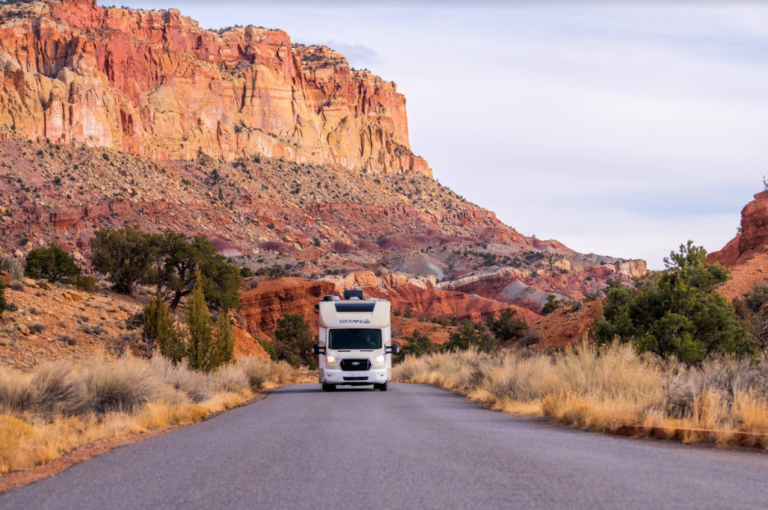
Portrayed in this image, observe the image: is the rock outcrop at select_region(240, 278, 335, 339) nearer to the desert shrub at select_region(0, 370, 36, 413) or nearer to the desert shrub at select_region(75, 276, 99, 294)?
the desert shrub at select_region(75, 276, 99, 294)

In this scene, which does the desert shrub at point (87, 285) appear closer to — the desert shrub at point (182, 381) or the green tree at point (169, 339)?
the green tree at point (169, 339)

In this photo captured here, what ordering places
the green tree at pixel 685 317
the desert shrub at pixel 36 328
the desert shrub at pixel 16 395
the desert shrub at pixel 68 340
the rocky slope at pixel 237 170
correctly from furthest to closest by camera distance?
the rocky slope at pixel 237 170
the desert shrub at pixel 68 340
the desert shrub at pixel 36 328
the green tree at pixel 685 317
the desert shrub at pixel 16 395

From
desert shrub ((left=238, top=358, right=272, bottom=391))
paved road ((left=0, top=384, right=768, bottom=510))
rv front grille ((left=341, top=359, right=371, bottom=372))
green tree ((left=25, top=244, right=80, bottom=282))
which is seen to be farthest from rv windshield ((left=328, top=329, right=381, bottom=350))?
green tree ((left=25, top=244, right=80, bottom=282))

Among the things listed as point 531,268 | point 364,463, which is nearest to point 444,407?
point 364,463

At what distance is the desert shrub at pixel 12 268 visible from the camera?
39688 millimetres

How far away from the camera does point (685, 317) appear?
20.6m

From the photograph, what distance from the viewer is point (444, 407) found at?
69.1 ft

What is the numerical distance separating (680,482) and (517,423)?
7.97 metres

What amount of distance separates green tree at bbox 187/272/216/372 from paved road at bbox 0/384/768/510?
14856mm

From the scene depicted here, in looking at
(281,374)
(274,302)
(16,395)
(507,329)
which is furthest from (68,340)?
(274,302)

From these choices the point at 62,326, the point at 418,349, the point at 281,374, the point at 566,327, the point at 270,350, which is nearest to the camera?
the point at 62,326

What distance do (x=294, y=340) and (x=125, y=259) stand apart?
29.1 meters

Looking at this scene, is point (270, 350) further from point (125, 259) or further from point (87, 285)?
point (87, 285)

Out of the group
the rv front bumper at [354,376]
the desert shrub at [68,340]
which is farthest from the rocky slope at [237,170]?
the rv front bumper at [354,376]
